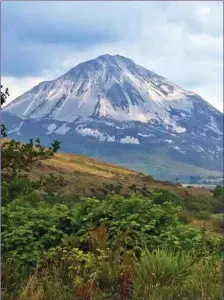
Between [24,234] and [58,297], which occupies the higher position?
[24,234]

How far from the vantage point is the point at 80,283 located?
614cm

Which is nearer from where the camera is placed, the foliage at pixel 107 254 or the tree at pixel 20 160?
the foliage at pixel 107 254

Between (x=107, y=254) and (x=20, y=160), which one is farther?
(x=20, y=160)

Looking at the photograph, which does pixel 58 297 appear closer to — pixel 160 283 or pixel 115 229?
pixel 160 283

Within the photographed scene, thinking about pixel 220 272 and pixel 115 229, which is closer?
pixel 220 272

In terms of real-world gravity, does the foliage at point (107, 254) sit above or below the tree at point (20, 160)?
below

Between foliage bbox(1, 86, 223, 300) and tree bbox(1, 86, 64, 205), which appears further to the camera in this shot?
tree bbox(1, 86, 64, 205)

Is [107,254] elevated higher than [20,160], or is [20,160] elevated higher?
[20,160]

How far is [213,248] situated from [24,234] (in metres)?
2.57

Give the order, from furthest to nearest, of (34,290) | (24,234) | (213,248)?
(213,248), (24,234), (34,290)

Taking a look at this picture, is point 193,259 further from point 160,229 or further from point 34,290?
point 34,290

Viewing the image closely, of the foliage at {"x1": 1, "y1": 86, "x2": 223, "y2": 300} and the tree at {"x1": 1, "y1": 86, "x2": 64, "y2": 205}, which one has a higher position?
the tree at {"x1": 1, "y1": 86, "x2": 64, "y2": 205}

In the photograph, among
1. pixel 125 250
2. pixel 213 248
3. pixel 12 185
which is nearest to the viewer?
pixel 125 250

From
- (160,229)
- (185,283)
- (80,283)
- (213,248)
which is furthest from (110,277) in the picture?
(213,248)
